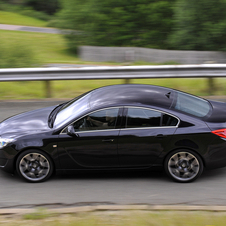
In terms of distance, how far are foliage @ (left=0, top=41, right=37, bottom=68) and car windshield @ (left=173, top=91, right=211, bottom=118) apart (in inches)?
366

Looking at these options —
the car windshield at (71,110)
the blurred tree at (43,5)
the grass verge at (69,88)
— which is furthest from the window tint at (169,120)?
the blurred tree at (43,5)

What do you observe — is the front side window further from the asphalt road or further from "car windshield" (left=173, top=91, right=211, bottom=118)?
the asphalt road

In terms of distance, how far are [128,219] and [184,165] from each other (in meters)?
1.50

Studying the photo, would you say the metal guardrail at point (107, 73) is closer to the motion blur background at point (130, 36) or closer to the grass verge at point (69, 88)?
the grass verge at point (69, 88)

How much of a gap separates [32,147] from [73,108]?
3.11 feet

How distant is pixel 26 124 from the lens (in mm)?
5750

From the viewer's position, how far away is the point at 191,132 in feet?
16.9

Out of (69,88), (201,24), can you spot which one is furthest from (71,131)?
(201,24)

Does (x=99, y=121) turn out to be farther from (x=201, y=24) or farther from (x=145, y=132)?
(x=201, y=24)

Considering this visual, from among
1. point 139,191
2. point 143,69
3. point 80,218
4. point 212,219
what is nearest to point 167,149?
point 139,191

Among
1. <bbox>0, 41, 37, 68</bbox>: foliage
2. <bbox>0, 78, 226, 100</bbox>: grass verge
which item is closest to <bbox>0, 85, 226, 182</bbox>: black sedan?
<bbox>0, 78, 226, 100</bbox>: grass verge

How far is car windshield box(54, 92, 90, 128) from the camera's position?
5.42 m

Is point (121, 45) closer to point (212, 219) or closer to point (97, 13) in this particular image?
point (97, 13)

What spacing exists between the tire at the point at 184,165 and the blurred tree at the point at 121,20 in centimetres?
1904
